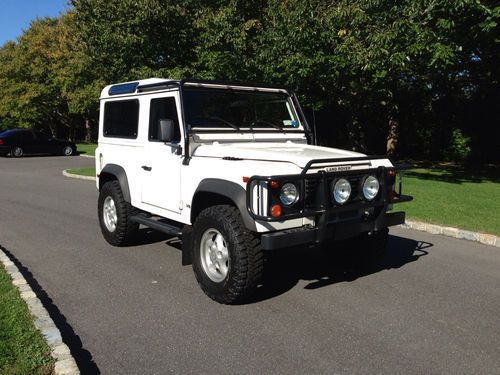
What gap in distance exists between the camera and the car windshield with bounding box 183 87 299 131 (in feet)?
17.7

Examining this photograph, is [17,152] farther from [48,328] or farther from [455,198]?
[48,328]

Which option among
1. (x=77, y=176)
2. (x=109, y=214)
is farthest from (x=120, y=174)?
(x=77, y=176)

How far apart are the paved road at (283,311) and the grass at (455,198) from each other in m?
1.14

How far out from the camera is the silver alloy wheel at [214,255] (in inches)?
184

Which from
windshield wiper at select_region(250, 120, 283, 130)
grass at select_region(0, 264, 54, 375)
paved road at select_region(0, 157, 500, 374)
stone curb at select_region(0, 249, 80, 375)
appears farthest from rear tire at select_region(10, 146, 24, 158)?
grass at select_region(0, 264, 54, 375)

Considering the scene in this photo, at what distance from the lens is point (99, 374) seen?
335cm

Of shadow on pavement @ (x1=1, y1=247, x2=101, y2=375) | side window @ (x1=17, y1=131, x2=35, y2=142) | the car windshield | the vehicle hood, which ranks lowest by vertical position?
shadow on pavement @ (x1=1, y1=247, x2=101, y2=375)

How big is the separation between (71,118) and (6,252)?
37.8m

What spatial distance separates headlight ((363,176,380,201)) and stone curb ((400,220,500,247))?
3324 mm

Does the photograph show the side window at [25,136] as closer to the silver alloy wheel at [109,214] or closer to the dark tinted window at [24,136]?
the dark tinted window at [24,136]

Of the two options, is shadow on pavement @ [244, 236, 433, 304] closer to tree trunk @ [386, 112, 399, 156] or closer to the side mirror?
the side mirror

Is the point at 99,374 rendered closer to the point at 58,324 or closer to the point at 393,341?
the point at 58,324

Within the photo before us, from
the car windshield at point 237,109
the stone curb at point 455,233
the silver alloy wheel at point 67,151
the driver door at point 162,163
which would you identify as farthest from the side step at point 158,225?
the silver alloy wheel at point 67,151

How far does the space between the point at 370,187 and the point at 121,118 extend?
3571 mm
